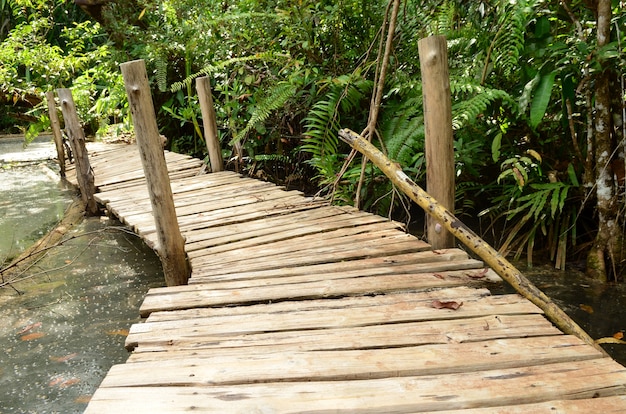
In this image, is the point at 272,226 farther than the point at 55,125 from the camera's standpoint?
No

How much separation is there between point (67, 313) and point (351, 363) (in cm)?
298

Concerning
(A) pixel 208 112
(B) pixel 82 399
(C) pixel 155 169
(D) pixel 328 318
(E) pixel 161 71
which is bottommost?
(B) pixel 82 399

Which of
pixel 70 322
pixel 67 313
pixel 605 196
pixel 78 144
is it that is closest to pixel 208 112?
pixel 78 144

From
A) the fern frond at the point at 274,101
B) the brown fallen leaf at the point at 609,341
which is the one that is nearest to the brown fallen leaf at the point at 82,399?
the fern frond at the point at 274,101

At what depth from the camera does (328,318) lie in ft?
8.01

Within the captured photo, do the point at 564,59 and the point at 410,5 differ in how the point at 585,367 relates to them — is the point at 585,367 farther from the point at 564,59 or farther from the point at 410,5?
the point at 410,5

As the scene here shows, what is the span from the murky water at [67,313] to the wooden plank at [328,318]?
1.06m

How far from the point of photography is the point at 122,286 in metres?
4.70

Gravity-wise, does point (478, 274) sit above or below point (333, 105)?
below

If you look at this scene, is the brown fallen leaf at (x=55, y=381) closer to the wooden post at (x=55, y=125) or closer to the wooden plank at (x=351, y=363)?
the wooden plank at (x=351, y=363)

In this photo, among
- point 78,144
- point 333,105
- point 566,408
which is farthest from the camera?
point 78,144

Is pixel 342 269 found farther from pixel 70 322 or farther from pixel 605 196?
pixel 70 322

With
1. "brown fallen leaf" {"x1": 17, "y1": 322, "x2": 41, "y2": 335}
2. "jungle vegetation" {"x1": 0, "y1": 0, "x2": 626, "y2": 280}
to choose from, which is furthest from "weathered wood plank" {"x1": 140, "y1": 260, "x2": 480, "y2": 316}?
"brown fallen leaf" {"x1": 17, "y1": 322, "x2": 41, "y2": 335}

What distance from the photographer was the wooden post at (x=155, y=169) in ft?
9.70
